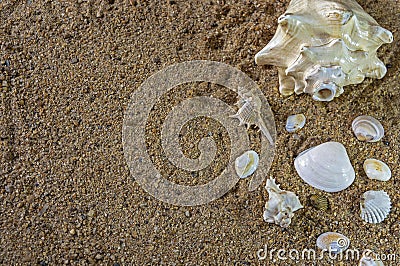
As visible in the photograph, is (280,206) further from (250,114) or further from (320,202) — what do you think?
(250,114)

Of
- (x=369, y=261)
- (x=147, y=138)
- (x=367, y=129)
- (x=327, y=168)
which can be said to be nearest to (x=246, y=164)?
(x=327, y=168)

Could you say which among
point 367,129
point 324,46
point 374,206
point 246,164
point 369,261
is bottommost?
point 369,261

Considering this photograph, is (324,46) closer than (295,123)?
Yes

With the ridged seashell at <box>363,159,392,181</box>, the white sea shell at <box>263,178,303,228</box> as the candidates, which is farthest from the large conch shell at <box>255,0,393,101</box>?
the white sea shell at <box>263,178,303,228</box>

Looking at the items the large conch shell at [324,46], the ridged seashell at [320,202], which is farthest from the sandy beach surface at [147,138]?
the large conch shell at [324,46]

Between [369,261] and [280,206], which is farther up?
[280,206]
